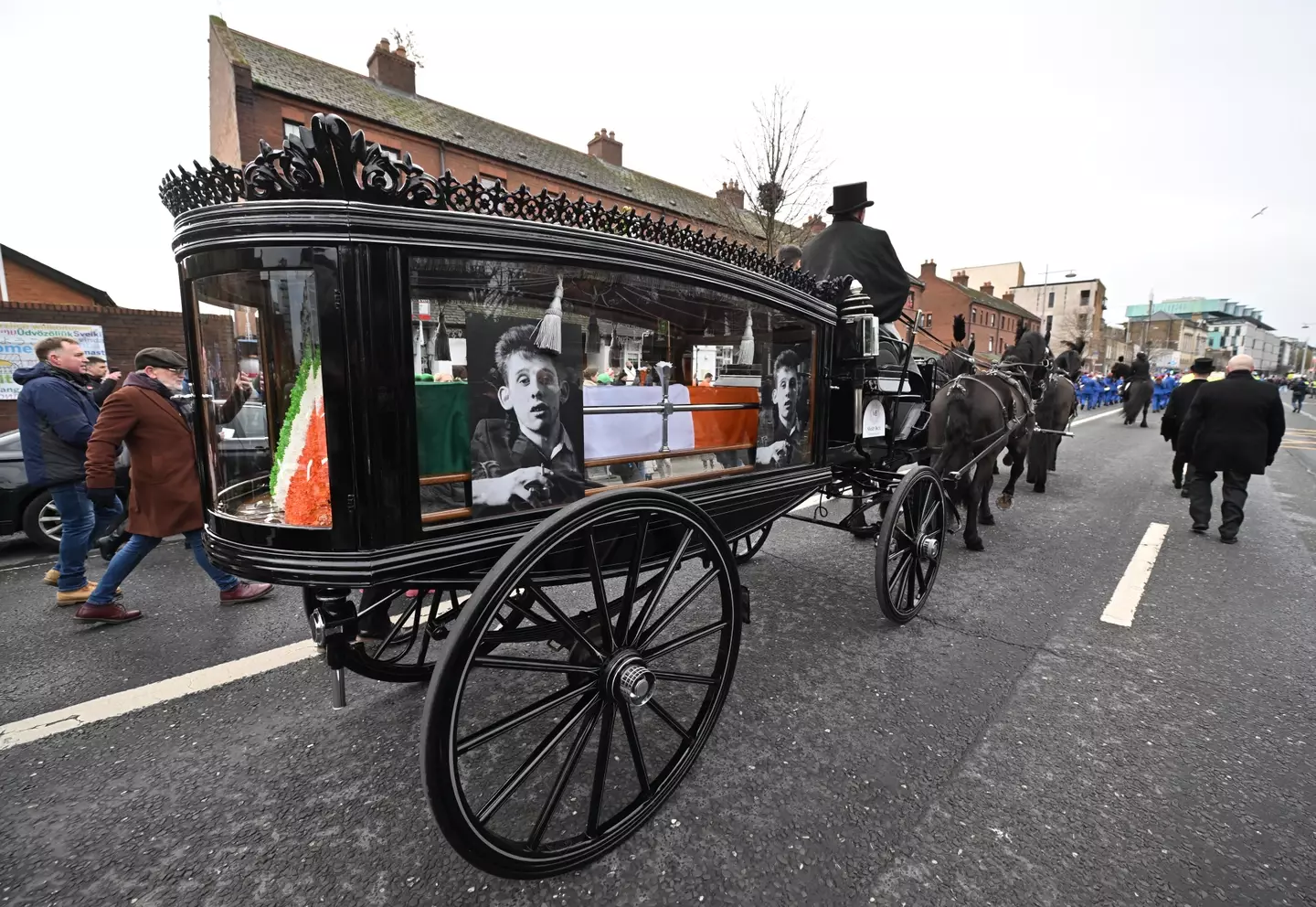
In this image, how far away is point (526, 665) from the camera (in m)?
1.74

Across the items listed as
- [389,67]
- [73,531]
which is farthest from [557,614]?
[389,67]

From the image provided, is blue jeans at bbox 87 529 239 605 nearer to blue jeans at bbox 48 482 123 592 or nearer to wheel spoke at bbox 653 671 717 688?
blue jeans at bbox 48 482 123 592

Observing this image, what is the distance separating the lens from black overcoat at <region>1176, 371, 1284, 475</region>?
18.7 feet

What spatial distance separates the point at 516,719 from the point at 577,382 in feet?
Answer: 3.61

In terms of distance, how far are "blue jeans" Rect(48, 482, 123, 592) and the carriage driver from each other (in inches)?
173

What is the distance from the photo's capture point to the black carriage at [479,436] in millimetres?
1560

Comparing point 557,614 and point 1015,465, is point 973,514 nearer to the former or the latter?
point 1015,465

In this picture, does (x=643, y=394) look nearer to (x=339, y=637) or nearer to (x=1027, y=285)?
(x=339, y=637)

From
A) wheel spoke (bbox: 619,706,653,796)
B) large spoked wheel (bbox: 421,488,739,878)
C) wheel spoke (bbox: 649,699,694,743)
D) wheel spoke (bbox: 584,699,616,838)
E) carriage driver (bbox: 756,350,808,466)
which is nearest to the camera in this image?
large spoked wheel (bbox: 421,488,739,878)

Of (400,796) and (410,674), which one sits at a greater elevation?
(410,674)

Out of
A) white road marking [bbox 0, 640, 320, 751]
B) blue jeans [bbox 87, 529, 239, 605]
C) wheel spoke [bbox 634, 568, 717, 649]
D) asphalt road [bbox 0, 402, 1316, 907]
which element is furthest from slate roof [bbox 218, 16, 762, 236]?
wheel spoke [bbox 634, 568, 717, 649]

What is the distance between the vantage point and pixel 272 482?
185cm

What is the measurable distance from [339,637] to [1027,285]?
83.0 metres

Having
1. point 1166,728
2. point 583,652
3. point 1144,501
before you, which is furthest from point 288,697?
point 1144,501
